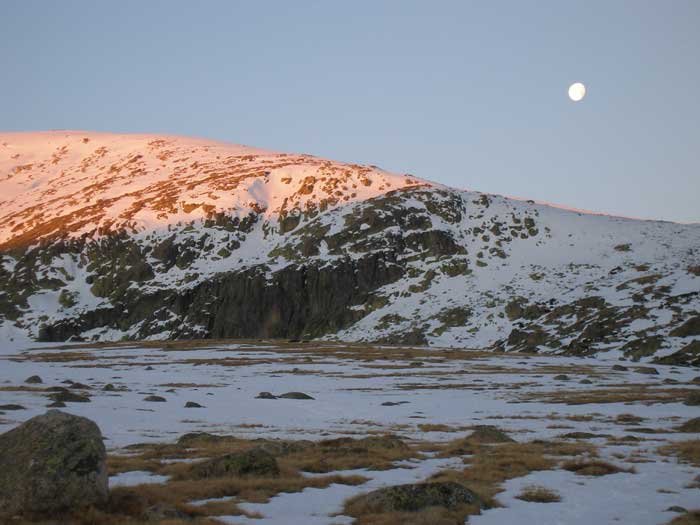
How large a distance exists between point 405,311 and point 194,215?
77.8 m

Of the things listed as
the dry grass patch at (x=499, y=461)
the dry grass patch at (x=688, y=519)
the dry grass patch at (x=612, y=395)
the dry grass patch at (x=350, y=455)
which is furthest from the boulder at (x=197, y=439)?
the dry grass patch at (x=612, y=395)

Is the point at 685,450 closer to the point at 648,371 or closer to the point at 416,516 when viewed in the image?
the point at 416,516

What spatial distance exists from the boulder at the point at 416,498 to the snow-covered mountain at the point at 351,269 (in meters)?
81.9

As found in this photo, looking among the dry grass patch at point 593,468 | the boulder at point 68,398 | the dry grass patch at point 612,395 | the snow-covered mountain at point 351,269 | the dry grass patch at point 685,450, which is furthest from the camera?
the snow-covered mountain at point 351,269

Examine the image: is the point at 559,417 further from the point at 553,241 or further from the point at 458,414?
the point at 553,241

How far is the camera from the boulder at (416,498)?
1487cm

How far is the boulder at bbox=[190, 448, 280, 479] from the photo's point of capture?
18922 mm

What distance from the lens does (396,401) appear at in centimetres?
4838

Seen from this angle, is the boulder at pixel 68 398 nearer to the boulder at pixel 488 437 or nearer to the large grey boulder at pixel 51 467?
the boulder at pixel 488 437

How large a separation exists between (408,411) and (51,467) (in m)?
31.1

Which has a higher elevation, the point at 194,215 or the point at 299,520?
the point at 194,215

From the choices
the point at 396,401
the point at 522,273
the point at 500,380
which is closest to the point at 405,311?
the point at 522,273

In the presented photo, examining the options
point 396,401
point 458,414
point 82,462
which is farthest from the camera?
point 396,401

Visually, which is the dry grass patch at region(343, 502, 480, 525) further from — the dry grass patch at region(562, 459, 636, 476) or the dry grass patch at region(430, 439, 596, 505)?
the dry grass patch at region(562, 459, 636, 476)
